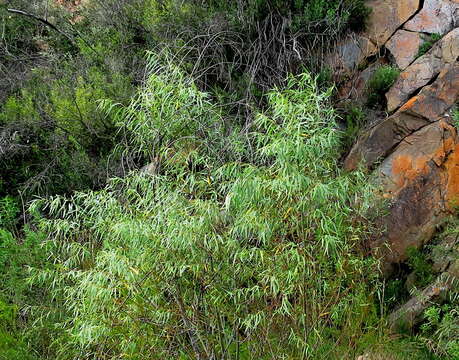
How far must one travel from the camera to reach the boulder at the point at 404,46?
773 centimetres

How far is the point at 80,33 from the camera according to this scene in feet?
32.1

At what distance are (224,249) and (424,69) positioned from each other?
13.1 ft

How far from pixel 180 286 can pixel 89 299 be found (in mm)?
675

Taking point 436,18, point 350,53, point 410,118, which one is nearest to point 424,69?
point 410,118

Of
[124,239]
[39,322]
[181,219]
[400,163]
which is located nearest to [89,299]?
[124,239]

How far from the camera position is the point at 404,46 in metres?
7.88

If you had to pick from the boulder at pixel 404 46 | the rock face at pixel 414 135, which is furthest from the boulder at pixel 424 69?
the boulder at pixel 404 46

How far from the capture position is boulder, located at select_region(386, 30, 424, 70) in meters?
7.73

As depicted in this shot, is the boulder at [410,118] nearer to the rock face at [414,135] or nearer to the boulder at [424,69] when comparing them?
the rock face at [414,135]

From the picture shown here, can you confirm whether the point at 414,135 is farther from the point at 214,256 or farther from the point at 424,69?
the point at 214,256

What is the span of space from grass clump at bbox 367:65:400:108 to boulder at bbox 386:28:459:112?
0.08 meters

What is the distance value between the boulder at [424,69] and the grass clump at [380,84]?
0.08 m

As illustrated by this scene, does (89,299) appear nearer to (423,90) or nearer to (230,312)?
(230,312)

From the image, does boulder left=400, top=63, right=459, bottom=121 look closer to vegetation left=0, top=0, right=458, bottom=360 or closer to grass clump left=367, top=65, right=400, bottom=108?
grass clump left=367, top=65, right=400, bottom=108
